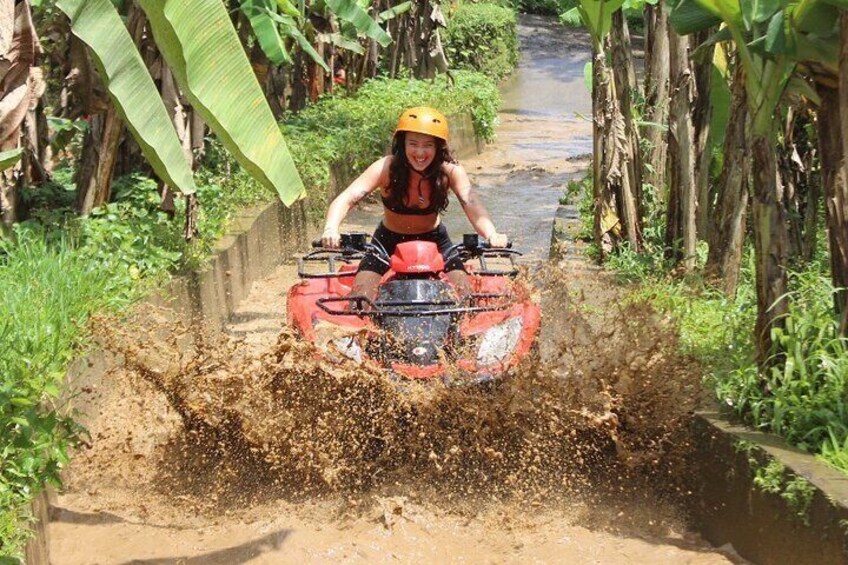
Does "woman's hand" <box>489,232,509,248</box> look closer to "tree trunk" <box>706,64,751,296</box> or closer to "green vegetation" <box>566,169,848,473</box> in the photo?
"green vegetation" <box>566,169,848,473</box>

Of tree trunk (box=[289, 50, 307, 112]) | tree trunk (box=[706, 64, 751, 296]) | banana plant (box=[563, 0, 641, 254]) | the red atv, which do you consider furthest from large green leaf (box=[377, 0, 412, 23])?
the red atv

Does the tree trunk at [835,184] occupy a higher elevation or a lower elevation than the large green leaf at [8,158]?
lower

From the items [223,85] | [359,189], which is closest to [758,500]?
[223,85]

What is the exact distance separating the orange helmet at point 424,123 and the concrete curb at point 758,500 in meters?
2.26

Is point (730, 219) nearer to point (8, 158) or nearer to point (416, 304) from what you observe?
point (416, 304)

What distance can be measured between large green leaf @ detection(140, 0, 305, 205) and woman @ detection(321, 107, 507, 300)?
2252 mm

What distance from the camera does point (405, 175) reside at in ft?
23.5

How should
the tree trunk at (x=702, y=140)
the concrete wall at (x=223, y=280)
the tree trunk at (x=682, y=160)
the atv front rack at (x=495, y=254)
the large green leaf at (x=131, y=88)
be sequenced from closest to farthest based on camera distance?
1. the large green leaf at (x=131, y=88)
2. the concrete wall at (x=223, y=280)
3. the atv front rack at (x=495, y=254)
4. the tree trunk at (x=682, y=160)
5. the tree trunk at (x=702, y=140)

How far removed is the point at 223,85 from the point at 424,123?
2463mm

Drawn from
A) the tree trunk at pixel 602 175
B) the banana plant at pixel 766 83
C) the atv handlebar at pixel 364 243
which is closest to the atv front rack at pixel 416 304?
the atv handlebar at pixel 364 243

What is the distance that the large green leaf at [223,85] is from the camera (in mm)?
4391

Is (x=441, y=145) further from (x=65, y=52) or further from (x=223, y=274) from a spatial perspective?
(x=65, y=52)

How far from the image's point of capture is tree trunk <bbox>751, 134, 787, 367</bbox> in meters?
5.41

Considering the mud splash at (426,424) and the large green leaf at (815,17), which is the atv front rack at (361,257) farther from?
the large green leaf at (815,17)
